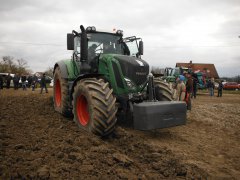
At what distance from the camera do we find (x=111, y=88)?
6676 mm

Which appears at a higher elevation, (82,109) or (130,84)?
(130,84)

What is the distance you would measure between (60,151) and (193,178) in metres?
2.23

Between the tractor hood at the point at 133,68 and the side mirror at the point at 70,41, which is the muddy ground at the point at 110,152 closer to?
the tractor hood at the point at 133,68

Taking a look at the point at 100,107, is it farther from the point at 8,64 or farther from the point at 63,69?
the point at 8,64

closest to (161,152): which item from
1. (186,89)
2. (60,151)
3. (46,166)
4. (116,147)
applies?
(116,147)

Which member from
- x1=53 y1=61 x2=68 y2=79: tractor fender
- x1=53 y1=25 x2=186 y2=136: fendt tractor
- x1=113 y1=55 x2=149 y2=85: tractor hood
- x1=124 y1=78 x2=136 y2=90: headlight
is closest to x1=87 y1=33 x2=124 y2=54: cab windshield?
x1=53 y1=25 x2=186 y2=136: fendt tractor

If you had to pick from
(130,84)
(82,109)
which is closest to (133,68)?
(130,84)

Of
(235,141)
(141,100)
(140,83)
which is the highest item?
(140,83)

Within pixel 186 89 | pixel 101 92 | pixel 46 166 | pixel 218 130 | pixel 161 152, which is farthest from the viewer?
pixel 186 89

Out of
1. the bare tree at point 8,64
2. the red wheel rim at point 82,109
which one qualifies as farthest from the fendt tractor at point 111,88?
the bare tree at point 8,64

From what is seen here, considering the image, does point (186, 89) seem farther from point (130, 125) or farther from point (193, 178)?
point (193, 178)

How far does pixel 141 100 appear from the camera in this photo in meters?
6.86

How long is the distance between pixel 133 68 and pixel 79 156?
2.74 meters

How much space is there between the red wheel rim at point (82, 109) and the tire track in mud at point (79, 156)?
29 centimetres
